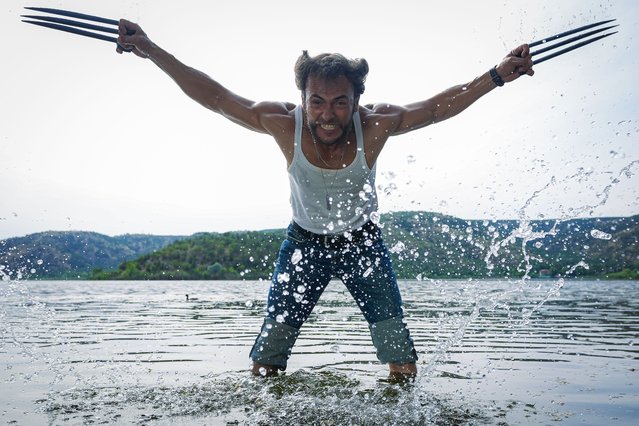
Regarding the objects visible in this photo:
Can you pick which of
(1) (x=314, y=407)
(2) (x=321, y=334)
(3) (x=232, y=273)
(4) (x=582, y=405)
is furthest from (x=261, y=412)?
(3) (x=232, y=273)

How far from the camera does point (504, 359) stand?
6316 mm

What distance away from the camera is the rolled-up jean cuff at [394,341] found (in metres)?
4.80

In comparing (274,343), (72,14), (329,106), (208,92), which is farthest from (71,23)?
(274,343)

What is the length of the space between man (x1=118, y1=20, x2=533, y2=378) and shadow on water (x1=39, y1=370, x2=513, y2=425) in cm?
46

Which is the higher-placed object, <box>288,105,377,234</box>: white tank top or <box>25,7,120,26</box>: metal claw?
<box>25,7,120,26</box>: metal claw

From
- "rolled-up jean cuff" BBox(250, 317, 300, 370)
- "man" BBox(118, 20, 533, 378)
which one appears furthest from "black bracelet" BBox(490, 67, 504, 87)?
"rolled-up jean cuff" BBox(250, 317, 300, 370)

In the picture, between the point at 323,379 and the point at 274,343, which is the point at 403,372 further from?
the point at 274,343

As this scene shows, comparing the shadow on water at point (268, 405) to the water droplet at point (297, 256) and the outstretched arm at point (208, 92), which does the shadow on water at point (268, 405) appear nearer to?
the water droplet at point (297, 256)

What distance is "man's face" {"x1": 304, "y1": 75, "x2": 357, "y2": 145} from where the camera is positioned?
4301 mm

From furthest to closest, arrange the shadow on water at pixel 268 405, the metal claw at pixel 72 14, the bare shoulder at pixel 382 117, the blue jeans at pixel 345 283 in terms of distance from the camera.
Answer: the blue jeans at pixel 345 283
the bare shoulder at pixel 382 117
the metal claw at pixel 72 14
the shadow on water at pixel 268 405

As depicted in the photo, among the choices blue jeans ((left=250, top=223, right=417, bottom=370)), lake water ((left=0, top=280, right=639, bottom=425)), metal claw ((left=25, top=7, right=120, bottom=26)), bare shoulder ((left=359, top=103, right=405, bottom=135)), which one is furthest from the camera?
blue jeans ((left=250, top=223, right=417, bottom=370))

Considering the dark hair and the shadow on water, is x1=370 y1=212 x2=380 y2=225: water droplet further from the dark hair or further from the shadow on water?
the shadow on water

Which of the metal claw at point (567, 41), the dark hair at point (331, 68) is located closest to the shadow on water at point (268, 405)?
the dark hair at point (331, 68)

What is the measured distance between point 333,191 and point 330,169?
20 centimetres
